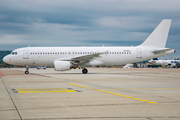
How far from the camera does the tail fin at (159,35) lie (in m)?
33.9

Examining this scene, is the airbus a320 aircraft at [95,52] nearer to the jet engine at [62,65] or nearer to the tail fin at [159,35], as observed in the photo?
the tail fin at [159,35]

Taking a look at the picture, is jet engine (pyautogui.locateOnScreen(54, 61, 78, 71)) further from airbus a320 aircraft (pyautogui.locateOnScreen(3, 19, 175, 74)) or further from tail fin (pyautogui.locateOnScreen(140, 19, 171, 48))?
tail fin (pyautogui.locateOnScreen(140, 19, 171, 48))

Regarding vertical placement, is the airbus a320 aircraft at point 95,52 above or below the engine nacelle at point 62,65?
above

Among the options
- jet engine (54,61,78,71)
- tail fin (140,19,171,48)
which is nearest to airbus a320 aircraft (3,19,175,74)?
tail fin (140,19,171,48)

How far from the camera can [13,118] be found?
5.51 meters

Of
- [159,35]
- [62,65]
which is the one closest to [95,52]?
[62,65]

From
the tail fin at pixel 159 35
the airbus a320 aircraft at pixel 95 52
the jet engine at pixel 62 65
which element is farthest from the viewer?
the tail fin at pixel 159 35

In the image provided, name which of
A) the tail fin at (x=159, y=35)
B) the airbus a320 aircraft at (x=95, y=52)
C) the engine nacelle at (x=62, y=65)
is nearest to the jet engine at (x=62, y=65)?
the engine nacelle at (x=62, y=65)

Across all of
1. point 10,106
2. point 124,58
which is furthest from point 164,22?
point 10,106

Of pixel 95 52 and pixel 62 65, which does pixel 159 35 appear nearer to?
pixel 95 52

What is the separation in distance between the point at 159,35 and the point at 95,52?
1001 centimetres

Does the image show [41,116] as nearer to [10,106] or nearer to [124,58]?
[10,106]

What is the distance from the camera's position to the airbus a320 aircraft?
31969mm

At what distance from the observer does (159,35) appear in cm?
3403
